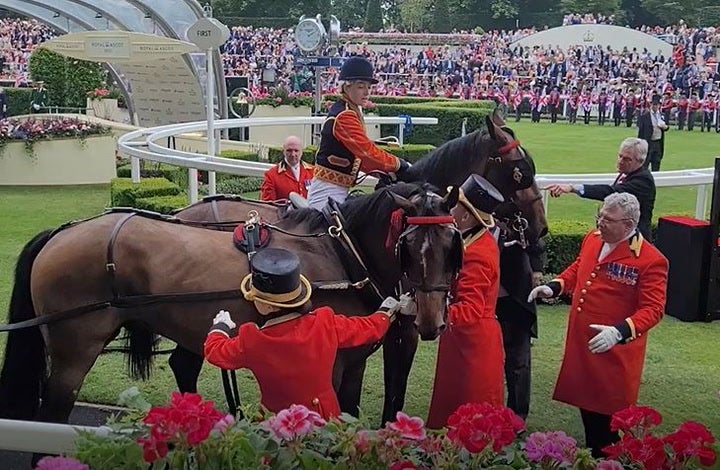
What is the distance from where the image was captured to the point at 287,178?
6.22 meters

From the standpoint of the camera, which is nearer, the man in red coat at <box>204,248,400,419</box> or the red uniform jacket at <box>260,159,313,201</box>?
the man in red coat at <box>204,248,400,419</box>

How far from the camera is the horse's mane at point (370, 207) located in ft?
11.4

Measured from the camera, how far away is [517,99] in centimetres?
→ 2859

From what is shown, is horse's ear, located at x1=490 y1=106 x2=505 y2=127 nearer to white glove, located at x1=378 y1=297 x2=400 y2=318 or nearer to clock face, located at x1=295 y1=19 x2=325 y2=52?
white glove, located at x1=378 y1=297 x2=400 y2=318

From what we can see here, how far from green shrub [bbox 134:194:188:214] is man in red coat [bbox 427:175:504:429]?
5081 mm

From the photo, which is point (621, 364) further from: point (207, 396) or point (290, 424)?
point (207, 396)

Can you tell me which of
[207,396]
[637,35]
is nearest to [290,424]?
[207,396]

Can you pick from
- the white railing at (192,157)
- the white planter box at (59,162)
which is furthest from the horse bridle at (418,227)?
the white planter box at (59,162)

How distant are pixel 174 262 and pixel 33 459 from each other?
112 centimetres

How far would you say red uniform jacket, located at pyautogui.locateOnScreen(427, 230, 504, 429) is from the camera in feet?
11.5

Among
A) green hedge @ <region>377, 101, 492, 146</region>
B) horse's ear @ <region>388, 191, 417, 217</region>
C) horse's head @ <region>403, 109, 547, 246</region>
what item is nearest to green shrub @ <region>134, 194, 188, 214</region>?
horse's head @ <region>403, 109, 547, 246</region>

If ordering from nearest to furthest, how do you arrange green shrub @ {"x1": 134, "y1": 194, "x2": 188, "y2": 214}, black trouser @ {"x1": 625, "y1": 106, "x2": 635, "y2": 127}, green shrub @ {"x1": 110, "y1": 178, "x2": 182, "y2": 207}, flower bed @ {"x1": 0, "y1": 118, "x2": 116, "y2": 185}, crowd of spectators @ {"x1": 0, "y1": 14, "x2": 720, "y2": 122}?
green shrub @ {"x1": 134, "y1": 194, "x2": 188, "y2": 214} → green shrub @ {"x1": 110, "y1": 178, "x2": 182, "y2": 207} → flower bed @ {"x1": 0, "y1": 118, "x2": 116, "y2": 185} → black trouser @ {"x1": 625, "y1": 106, "x2": 635, "y2": 127} → crowd of spectators @ {"x1": 0, "y1": 14, "x2": 720, "y2": 122}

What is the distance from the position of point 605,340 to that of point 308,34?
618 inches

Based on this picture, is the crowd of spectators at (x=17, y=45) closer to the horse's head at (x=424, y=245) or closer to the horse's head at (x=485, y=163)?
the horse's head at (x=485, y=163)
